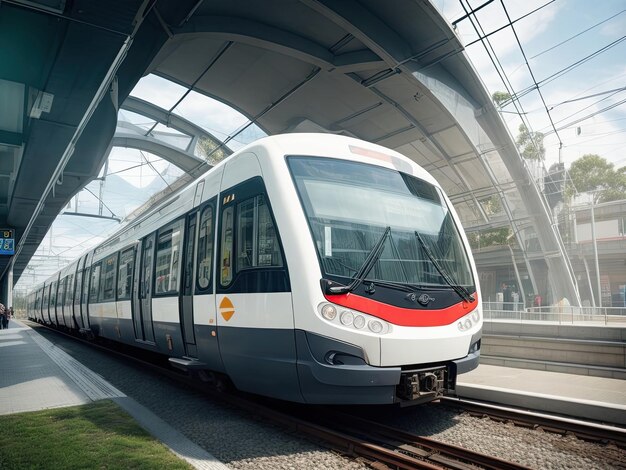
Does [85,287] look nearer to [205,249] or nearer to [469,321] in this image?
[205,249]

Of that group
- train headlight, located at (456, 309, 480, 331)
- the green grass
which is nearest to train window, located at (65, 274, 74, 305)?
the green grass

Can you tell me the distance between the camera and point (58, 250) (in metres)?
44.4

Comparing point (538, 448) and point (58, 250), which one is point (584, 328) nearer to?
point (538, 448)

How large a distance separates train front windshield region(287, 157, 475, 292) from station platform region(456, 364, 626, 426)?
163cm

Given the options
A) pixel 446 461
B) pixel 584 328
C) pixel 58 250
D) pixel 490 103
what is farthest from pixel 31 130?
pixel 58 250

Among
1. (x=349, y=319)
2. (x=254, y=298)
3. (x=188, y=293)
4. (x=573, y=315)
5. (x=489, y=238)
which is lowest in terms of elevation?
(x=573, y=315)

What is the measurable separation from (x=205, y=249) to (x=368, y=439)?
3378 millimetres

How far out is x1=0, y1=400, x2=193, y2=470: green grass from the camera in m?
4.42

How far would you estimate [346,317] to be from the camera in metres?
4.82

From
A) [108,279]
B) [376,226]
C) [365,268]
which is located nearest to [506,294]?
[108,279]

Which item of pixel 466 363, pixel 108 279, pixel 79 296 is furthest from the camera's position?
pixel 79 296

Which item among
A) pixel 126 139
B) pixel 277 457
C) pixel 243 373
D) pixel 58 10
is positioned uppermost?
pixel 126 139

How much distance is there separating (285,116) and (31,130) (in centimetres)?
1460

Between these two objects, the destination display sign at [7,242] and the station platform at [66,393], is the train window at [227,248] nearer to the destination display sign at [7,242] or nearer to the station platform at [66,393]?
the station platform at [66,393]
